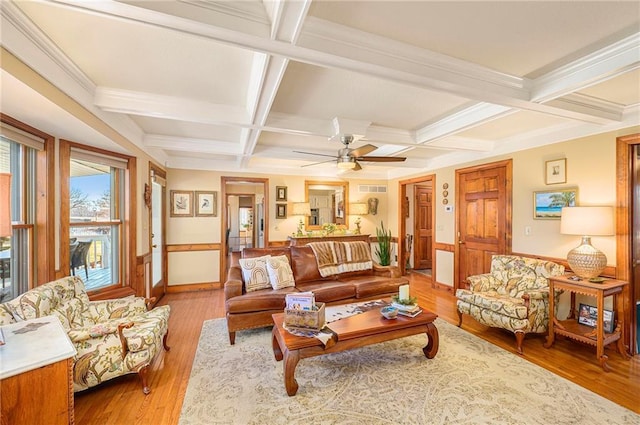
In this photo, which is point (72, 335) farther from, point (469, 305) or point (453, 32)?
point (469, 305)

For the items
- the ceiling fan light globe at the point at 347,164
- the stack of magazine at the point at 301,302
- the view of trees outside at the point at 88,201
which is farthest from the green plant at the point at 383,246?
the view of trees outside at the point at 88,201

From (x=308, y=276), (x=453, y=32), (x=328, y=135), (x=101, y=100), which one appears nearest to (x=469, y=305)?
(x=308, y=276)

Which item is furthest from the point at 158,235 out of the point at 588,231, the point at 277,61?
the point at 588,231

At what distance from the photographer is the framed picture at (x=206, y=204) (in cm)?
513

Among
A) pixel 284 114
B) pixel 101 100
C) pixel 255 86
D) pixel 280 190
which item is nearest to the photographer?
pixel 255 86

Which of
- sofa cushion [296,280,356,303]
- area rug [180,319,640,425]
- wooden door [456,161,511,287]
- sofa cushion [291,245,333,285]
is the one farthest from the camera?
wooden door [456,161,511,287]

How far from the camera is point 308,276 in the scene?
153 inches

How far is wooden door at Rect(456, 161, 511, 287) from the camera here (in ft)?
13.1

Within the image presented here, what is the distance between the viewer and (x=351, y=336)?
2271 mm

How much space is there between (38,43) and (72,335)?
1870mm

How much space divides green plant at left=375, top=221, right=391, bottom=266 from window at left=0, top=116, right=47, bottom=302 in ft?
17.0

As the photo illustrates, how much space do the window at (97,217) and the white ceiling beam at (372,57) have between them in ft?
6.80

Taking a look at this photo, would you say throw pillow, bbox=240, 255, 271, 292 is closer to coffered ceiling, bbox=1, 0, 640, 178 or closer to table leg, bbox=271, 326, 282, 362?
table leg, bbox=271, 326, 282, 362

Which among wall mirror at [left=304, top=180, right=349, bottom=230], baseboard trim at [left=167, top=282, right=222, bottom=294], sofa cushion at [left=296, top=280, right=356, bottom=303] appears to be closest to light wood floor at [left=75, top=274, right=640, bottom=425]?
sofa cushion at [left=296, top=280, right=356, bottom=303]
